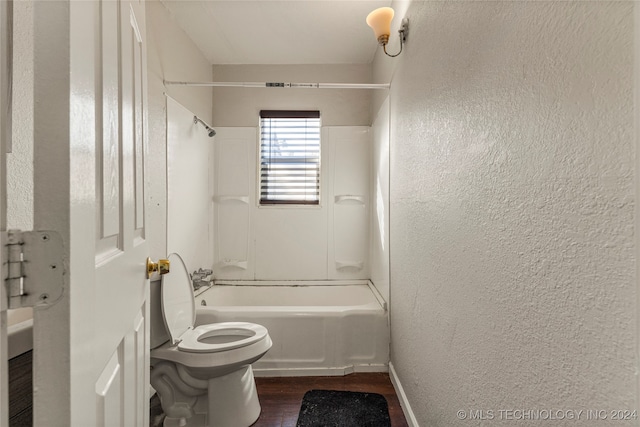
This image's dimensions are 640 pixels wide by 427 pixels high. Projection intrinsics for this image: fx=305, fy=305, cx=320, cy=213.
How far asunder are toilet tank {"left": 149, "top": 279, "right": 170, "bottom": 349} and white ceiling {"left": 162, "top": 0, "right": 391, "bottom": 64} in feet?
6.11

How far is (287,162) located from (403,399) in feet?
6.95

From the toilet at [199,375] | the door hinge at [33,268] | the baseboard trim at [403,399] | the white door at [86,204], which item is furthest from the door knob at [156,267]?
the baseboard trim at [403,399]

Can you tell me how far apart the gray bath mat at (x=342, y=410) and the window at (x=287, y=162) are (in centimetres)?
166

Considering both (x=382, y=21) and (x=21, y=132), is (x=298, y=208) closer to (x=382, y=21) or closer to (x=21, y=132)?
(x=382, y=21)

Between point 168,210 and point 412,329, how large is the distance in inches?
67.1

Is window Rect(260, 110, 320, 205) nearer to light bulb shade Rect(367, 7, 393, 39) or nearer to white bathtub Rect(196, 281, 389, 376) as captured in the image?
white bathtub Rect(196, 281, 389, 376)

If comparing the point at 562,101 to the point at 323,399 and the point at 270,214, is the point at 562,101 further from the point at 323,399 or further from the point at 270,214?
the point at 270,214

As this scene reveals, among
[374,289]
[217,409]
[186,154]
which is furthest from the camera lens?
[374,289]

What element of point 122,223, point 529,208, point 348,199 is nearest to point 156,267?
point 122,223

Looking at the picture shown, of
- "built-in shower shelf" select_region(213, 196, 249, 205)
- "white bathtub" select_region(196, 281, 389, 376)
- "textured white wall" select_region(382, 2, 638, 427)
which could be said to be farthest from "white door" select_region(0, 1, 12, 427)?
"built-in shower shelf" select_region(213, 196, 249, 205)

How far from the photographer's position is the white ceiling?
207 cm

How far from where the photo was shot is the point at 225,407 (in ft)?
5.15

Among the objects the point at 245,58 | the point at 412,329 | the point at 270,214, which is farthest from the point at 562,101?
the point at 245,58

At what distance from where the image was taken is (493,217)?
0.84 metres
